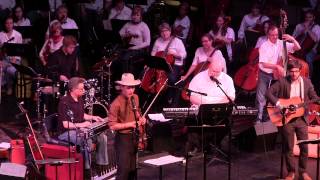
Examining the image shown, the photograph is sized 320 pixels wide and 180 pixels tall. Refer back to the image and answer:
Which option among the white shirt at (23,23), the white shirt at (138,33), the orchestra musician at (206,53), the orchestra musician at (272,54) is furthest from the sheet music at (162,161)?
the white shirt at (23,23)

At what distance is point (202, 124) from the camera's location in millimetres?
10023

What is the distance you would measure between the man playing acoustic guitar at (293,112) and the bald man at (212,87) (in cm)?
92

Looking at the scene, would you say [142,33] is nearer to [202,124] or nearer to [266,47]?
[266,47]

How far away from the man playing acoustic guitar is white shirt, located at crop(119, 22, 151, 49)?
5.16 m

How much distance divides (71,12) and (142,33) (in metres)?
2.91

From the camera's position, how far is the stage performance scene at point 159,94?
982 cm

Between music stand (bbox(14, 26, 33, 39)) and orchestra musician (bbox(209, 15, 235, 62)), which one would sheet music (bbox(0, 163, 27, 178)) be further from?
orchestra musician (bbox(209, 15, 235, 62))

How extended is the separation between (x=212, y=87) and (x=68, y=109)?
8.32 ft

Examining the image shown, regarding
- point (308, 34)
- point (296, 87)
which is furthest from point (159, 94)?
point (296, 87)

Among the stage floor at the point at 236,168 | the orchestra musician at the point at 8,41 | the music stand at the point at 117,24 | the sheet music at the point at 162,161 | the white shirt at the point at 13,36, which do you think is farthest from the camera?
the white shirt at the point at 13,36

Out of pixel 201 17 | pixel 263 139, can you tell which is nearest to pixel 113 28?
pixel 201 17

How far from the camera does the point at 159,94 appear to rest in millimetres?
14320

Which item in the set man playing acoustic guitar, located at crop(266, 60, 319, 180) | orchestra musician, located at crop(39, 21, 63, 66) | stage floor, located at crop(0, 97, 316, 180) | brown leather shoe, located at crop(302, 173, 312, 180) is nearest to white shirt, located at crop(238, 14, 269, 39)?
stage floor, located at crop(0, 97, 316, 180)

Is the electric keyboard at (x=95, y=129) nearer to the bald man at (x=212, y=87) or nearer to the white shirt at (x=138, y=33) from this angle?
A: the bald man at (x=212, y=87)
